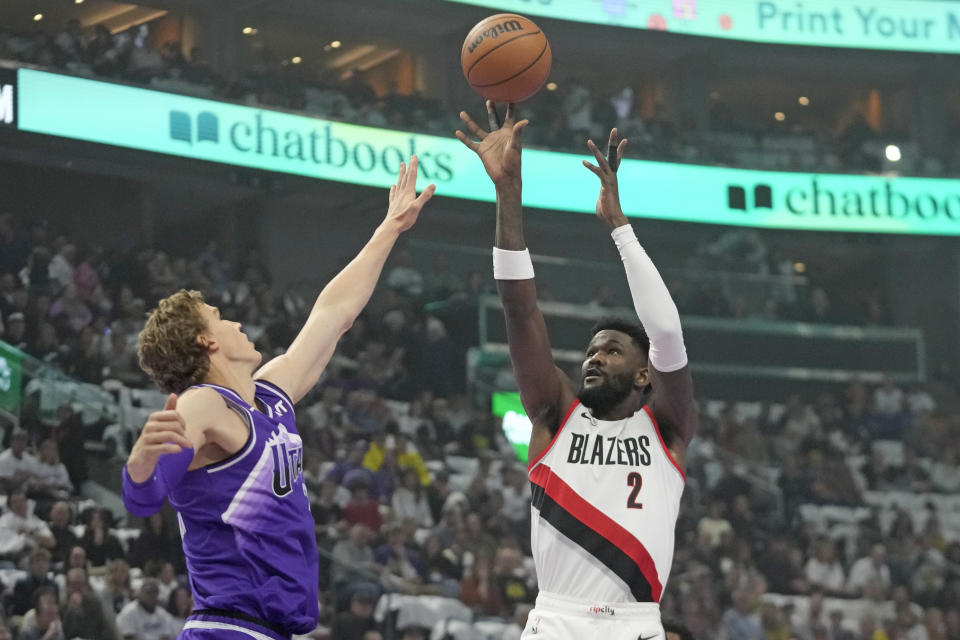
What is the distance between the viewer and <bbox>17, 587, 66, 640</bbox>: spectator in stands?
1023 centimetres

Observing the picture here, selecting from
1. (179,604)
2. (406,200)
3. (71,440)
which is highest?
(406,200)

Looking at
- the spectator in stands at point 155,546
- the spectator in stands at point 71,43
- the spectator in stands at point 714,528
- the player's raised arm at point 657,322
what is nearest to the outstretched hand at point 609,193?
the player's raised arm at point 657,322

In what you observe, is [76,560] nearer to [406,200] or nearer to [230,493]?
[406,200]

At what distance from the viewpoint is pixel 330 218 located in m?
23.9

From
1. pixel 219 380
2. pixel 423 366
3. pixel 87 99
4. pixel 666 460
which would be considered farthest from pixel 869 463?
pixel 219 380

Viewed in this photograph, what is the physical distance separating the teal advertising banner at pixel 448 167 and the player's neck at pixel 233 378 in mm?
15072

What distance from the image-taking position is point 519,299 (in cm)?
529

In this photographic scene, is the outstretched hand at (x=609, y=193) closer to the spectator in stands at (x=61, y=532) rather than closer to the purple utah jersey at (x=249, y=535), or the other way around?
the purple utah jersey at (x=249, y=535)

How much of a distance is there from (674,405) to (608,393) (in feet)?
0.94

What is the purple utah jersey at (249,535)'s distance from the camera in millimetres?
3936

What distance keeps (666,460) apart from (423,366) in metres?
13.3

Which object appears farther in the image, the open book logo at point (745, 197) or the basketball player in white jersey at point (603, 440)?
the open book logo at point (745, 197)

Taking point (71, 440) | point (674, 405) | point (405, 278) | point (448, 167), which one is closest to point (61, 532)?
point (71, 440)

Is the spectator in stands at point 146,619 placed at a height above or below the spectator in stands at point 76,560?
below
